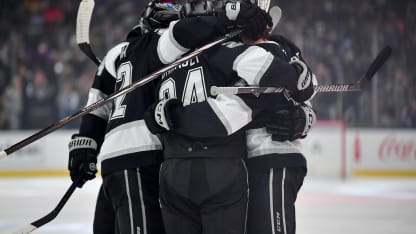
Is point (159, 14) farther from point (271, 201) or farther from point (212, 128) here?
point (271, 201)

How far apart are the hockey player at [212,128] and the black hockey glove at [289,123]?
0.08 metres

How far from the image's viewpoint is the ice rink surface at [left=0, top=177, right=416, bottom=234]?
548 cm

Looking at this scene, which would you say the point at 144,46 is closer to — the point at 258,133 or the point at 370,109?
the point at 258,133

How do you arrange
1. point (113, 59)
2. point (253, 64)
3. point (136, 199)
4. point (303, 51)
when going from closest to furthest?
point (253, 64) < point (136, 199) < point (113, 59) < point (303, 51)

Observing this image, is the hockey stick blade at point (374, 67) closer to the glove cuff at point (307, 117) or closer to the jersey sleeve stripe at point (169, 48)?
the glove cuff at point (307, 117)

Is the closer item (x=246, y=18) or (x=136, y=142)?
(x=246, y=18)

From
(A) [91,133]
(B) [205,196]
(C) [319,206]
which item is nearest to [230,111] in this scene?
(B) [205,196]

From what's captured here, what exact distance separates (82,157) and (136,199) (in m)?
0.42

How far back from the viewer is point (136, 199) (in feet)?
9.84

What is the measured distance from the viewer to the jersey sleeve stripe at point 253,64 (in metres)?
2.63

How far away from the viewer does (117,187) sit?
3.05m

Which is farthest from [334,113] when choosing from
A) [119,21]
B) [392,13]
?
[119,21]

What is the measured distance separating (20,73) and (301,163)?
25.5 ft

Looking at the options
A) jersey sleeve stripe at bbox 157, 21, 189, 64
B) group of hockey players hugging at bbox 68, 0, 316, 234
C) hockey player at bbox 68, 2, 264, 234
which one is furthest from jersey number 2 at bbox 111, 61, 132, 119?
jersey sleeve stripe at bbox 157, 21, 189, 64
